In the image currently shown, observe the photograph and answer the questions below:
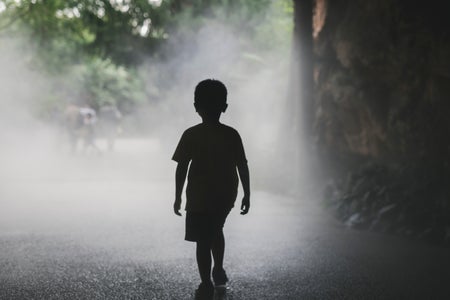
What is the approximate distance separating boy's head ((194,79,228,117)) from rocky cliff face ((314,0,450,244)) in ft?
11.4

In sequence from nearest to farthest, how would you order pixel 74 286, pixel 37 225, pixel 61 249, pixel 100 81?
pixel 74 286, pixel 61 249, pixel 37 225, pixel 100 81

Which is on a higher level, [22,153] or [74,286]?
[22,153]

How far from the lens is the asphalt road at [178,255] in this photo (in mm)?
3574

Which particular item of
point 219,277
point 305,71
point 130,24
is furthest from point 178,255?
point 130,24

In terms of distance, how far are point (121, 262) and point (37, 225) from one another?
7.47ft

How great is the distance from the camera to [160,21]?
57.1 ft

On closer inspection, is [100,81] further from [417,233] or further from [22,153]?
[417,233]

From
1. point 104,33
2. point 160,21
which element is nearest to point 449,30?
point 160,21

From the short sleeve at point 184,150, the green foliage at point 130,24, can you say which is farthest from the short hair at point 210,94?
the green foliage at point 130,24

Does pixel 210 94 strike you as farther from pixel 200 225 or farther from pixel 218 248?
pixel 218 248

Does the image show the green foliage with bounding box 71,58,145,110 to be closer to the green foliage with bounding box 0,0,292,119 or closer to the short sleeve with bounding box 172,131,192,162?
the green foliage with bounding box 0,0,292,119

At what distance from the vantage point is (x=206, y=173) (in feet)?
11.0

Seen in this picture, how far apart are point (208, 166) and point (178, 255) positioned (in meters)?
1.61

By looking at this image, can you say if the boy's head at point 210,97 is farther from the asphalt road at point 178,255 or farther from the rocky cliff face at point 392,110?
the rocky cliff face at point 392,110
